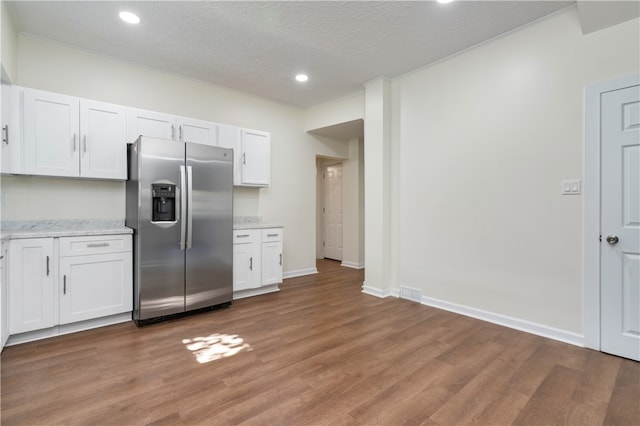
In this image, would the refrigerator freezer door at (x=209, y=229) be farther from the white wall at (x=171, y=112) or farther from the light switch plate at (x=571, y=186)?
the light switch plate at (x=571, y=186)

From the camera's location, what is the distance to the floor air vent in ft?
12.4

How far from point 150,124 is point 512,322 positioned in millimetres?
4330

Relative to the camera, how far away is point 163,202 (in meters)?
3.12

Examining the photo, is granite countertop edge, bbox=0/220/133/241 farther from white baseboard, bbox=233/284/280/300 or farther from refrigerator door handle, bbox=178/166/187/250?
white baseboard, bbox=233/284/280/300

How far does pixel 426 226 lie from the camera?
12.2 feet

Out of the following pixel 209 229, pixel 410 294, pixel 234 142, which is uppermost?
pixel 234 142

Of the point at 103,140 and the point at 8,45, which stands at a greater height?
the point at 8,45

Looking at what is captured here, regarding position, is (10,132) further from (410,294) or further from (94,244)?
(410,294)

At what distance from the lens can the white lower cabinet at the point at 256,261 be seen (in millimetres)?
3838

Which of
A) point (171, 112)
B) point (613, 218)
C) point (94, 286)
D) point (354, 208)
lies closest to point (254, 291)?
point (94, 286)

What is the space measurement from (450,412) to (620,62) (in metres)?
2.91

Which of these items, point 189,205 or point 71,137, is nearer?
point 71,137

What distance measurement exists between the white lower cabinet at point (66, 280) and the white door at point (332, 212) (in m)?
4.32

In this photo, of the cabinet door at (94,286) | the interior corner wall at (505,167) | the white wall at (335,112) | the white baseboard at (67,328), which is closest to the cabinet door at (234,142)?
the white wall at (335,112)
